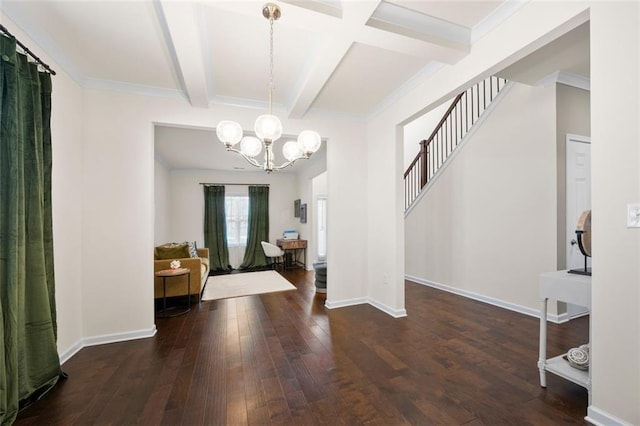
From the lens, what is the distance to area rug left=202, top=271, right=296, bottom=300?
15.4 feet

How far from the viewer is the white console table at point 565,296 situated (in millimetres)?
1758

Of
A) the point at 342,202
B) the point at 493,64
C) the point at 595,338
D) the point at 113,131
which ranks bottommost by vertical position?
the point at 595,338

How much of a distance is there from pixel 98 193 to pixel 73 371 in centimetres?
161

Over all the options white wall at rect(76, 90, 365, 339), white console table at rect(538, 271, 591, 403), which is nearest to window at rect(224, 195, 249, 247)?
white wall at rect(76, 90, 365, 339)

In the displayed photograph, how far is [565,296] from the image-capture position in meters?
1.88

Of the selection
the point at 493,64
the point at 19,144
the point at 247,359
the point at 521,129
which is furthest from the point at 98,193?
the point at 521,129

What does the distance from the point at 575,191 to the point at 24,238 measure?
508 centimetres

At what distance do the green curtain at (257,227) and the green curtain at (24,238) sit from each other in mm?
5287

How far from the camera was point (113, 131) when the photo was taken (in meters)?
2.89

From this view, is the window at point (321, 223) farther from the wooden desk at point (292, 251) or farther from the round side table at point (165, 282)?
the round side table at point (165, 282)

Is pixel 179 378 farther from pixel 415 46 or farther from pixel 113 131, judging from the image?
pixel 415 46

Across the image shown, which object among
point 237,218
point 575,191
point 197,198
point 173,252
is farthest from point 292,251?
point 575,191

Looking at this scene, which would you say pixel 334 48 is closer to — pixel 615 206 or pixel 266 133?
pixel 266 133

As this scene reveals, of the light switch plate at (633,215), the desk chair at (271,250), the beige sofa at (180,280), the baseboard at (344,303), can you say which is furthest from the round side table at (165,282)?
the light switch plate at (633,215)
